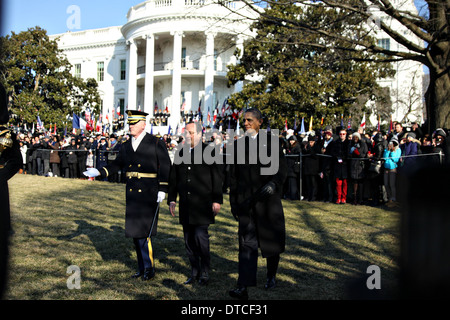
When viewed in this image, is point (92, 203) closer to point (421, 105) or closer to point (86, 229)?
point (86, 229)

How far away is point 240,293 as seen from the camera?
505cm

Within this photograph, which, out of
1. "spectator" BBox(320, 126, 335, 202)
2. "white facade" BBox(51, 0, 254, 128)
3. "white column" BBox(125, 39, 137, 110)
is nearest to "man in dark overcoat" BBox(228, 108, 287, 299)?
"spectator" BBox(320, 126, 335, 202)

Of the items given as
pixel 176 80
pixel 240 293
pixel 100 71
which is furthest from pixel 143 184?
pixel 100 71

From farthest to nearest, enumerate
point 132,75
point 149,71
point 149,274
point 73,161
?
point 132,75 → point 149,71 → point 73,161 → point 149,274

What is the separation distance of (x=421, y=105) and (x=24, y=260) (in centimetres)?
4113

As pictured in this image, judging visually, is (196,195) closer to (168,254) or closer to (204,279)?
(204,279)

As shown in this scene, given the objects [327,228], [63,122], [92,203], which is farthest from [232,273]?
[63,122]

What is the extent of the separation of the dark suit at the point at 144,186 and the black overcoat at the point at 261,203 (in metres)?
1.25

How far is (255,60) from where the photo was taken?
100 ft

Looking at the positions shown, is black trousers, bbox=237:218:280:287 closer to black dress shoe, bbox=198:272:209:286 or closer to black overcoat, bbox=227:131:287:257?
black overcoat, bbox=227:131:287:257

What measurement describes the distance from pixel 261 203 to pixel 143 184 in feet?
5.71

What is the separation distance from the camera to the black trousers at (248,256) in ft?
16.8

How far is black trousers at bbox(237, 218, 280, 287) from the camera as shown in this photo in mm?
5125

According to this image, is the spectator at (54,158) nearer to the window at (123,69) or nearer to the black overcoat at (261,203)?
the black overcoat at (261,203)
